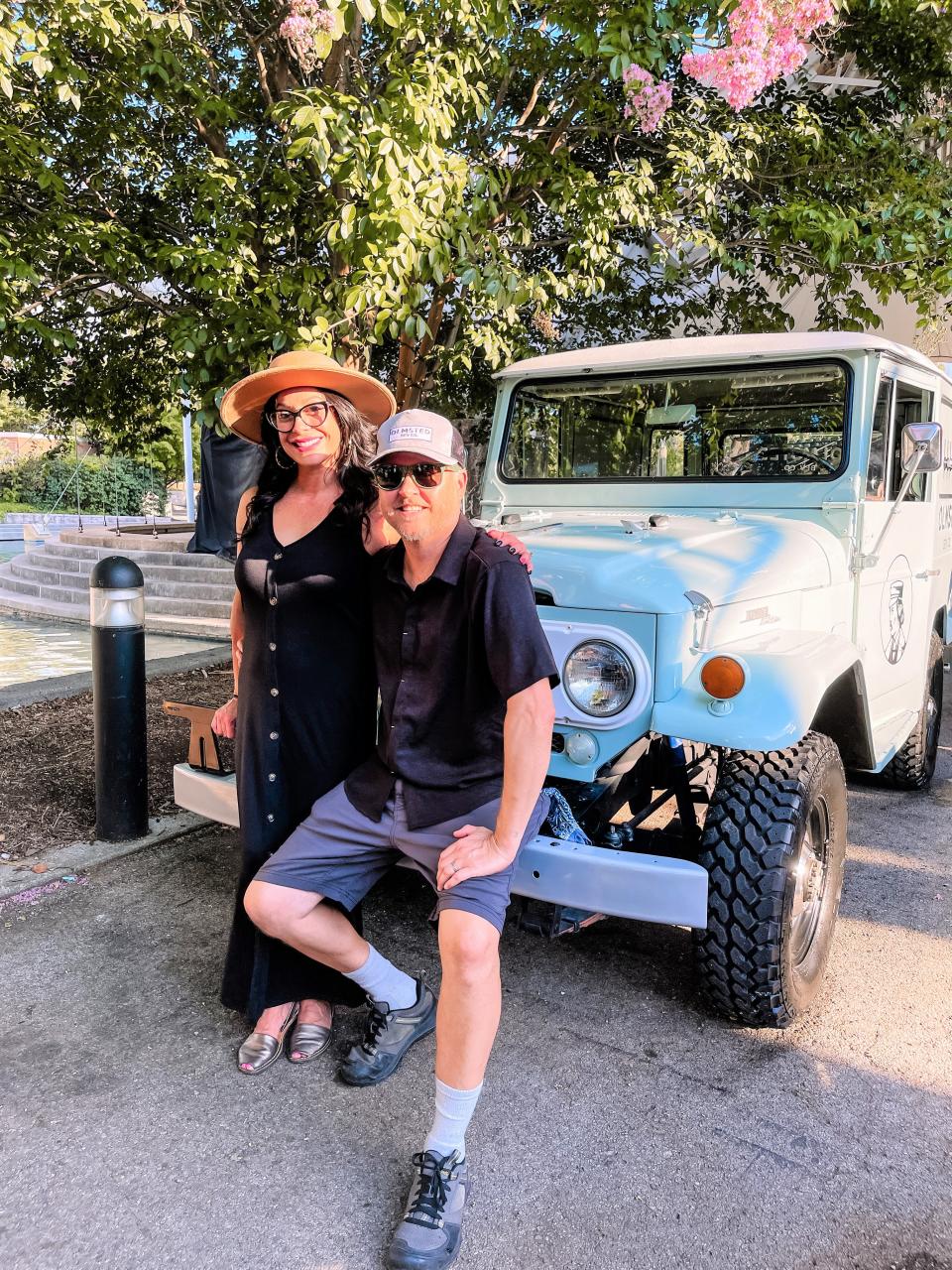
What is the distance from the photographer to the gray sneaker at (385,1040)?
8.29 feet

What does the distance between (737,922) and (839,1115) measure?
0.52 meters

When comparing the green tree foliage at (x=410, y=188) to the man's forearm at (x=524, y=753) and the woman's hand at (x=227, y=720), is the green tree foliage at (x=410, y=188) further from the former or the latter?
the man's forearm at (x=524, y=753)

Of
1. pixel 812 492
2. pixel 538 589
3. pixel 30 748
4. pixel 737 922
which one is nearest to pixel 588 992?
pixel 737 922

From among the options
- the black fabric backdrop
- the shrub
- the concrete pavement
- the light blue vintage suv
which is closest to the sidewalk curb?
the concrete pavement

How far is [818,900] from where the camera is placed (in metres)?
2.92

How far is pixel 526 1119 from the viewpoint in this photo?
94.0 inches

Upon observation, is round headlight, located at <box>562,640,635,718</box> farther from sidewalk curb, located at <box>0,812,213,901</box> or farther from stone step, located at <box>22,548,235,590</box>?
stone step, located at <box>22,548,235,590</box>

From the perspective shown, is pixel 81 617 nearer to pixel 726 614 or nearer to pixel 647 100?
pixel 647 100

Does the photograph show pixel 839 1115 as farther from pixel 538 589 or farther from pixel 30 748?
pixel 30 748

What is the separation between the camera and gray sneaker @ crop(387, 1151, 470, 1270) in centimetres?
190

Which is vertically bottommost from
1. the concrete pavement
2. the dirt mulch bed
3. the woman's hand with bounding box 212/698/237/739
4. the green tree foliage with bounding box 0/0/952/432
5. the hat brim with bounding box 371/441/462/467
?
the concrete pavement

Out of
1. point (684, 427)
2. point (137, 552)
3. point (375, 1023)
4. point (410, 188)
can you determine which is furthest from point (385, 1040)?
point (137, 552)

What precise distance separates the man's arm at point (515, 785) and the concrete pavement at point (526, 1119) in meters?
0.74

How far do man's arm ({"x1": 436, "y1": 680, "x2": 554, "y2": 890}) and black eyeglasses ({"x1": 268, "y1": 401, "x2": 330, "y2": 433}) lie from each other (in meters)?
0.95
